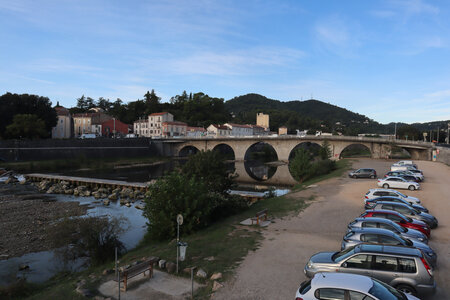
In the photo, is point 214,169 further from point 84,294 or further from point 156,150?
point 156,150

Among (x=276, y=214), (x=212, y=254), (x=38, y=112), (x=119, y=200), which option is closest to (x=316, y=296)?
(x=212, y=254)

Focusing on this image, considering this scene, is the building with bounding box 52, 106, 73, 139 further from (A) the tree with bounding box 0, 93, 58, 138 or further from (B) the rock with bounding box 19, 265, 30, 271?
(B) the rock with bounding box 19, 265, 30, 271

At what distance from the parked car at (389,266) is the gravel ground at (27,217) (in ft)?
55.0

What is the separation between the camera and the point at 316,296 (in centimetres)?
740

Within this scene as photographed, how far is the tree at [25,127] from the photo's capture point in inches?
2517

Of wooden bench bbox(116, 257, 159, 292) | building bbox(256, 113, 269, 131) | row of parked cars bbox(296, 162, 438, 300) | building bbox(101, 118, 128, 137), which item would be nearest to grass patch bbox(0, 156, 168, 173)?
building bbox(101, 118, 128, 137)

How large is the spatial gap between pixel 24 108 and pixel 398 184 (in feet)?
251

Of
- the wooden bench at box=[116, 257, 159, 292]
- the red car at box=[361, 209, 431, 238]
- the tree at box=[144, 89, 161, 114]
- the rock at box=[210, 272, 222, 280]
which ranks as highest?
the tree at box=[144, 89, 161, 114]

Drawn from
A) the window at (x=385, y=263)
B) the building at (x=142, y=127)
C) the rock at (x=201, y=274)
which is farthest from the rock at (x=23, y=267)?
the building at (x=142, y=127)

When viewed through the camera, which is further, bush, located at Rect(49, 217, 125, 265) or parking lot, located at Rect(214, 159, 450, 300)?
bush, located at Rect(49, 217, 125, 265)

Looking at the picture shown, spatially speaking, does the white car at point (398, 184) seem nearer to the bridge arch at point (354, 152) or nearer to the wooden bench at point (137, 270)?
the wooden bench at point (137, 270)

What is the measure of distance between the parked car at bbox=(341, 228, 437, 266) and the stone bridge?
54317 millimetres

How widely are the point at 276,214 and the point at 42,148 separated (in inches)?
2288

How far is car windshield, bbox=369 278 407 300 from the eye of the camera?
705 centimetres
